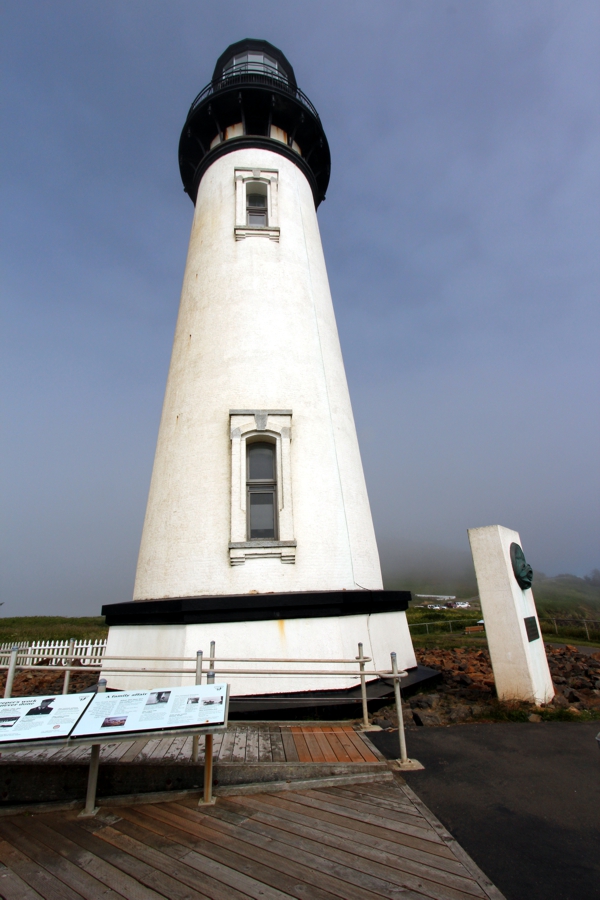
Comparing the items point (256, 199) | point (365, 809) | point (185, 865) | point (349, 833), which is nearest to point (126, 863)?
point (185, 865)

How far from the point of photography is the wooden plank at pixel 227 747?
4.79 meters

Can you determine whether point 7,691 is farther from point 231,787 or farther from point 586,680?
point 586,680

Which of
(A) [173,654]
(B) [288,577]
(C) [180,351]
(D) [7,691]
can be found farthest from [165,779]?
(C) [180,351]

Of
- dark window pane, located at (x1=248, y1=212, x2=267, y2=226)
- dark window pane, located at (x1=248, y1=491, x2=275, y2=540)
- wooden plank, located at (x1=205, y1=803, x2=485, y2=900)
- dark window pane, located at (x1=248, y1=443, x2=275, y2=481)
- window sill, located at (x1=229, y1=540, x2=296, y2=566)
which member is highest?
dark window pane, located at (x1=248, y1=212, x2=267, y2=226)

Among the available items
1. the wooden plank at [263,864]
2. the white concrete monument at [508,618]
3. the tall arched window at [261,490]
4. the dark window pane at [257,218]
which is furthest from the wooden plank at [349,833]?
the dark window pane at [257,218]

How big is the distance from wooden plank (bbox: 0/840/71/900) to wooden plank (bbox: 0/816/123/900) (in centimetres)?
2

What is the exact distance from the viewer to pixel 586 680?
9.06m

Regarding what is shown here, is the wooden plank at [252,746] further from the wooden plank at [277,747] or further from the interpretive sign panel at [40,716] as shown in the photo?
the interpretive sign panel at [40,716]

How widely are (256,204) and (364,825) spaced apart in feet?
38.2

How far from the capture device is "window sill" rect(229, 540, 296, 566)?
7473 mm

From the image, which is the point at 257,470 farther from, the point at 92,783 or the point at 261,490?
the point at 92,783

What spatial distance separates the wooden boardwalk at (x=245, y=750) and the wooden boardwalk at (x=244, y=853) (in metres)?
0.58

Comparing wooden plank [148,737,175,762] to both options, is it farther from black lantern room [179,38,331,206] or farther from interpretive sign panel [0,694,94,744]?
black lantern room [179,38,331,206]

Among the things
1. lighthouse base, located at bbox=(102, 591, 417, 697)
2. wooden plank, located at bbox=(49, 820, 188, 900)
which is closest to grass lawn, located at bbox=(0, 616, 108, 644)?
lighthouse base, located at bbox=(102, 591, 417, 697)
